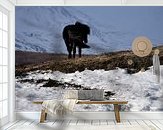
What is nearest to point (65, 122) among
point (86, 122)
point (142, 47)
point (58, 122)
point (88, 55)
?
point (58, 122)

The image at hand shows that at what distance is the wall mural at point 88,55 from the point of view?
8.23 meters

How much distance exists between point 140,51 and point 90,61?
1.13m

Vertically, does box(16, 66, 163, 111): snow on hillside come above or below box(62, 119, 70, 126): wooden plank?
above

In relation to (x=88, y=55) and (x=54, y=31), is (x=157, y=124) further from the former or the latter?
(x=54, y=31)

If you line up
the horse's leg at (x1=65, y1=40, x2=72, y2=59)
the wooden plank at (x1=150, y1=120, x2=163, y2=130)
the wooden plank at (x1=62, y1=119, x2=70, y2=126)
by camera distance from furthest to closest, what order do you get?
1. the horse's leg at (x1=65, y1=40, x2=72, y2=59)
2. the wooden plank at (x1=62, y1=119, x2=70, y2=126)
3. the wooden plank at (x1=150, y1=120, x2=163, y2=130)

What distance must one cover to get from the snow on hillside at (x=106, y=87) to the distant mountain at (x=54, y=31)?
1.78 feet

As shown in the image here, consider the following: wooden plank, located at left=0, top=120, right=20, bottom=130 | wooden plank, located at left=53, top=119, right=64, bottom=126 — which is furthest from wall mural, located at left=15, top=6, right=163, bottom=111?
wooden plank, located at left=0, top=120, right=20, bottom=130

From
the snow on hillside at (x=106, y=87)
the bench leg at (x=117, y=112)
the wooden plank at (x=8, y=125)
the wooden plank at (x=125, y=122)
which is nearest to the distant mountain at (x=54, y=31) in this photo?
the snow on hillside at (x=106, y=87)

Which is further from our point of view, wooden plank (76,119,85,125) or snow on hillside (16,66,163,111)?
snow on hillside (16,66,163,111)

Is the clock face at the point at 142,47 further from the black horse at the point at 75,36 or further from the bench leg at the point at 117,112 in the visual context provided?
the bench leg at the point at 117,112

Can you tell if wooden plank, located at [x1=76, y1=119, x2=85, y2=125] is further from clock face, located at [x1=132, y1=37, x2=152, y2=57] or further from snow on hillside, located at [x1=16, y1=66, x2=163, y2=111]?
clock face, located at [x1=132, y1=37, x2=152, y2=57]

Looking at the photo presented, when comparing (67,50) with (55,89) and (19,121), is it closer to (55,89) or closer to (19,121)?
(55,89)

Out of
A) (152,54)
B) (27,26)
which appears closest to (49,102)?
(27,26)

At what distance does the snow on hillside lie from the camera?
820 centimetres
